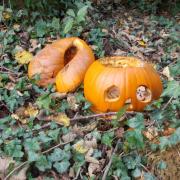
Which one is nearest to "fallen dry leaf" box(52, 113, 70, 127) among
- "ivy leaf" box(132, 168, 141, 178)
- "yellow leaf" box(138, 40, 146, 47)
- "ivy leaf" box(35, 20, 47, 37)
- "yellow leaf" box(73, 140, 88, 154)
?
"yellow leaf" box(73, 140, 88, 154)

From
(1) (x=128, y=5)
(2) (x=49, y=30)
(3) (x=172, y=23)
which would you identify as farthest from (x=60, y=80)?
(1) (x=128, y=5)

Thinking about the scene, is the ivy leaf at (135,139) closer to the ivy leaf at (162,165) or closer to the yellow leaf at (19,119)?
the ivy leaf at (162,165)

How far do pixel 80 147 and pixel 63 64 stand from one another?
1.00 metres

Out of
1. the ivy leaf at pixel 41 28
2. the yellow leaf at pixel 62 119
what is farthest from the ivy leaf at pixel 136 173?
the ivy leaf at pixel 41 28

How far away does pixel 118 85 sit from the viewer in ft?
10.1

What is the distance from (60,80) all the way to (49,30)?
3.69ft

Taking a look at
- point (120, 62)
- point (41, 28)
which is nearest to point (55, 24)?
point (41, 28)

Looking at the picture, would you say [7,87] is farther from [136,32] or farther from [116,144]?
[136,32]

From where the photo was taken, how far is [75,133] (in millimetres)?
3018

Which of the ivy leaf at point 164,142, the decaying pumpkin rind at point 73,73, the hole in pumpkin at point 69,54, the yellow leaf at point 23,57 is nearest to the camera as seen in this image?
the ivy leaf at point 164,142

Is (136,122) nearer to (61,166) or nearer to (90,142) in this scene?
(90,142)

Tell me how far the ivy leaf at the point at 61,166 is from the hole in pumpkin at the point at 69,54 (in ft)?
4.00

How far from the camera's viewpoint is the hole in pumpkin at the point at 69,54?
3766 mm

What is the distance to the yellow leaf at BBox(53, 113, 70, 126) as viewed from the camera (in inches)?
121
